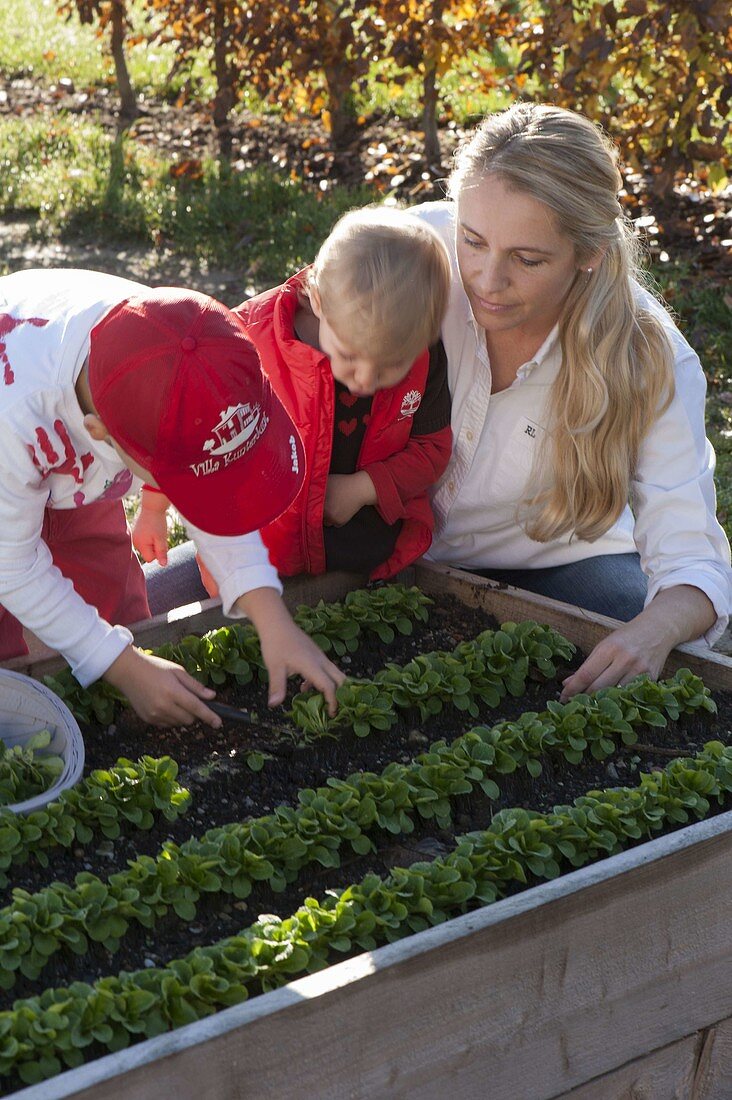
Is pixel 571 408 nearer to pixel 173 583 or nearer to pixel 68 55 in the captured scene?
pixel 173 583

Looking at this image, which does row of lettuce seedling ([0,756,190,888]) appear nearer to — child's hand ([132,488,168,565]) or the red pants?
the red pants

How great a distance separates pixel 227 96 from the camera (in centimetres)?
760

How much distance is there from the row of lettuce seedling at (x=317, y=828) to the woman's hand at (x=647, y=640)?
0.08 meters

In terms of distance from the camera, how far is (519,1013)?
5.83 feet

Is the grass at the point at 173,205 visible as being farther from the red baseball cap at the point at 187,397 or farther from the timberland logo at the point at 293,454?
the red baseball cap at the point at 187,397

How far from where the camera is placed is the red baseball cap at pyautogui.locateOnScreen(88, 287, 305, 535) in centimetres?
189

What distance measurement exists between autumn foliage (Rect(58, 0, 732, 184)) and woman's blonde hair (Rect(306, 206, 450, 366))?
3625 mm

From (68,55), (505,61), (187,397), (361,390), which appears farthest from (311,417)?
(68,55)

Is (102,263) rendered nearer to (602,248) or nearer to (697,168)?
(697,168)

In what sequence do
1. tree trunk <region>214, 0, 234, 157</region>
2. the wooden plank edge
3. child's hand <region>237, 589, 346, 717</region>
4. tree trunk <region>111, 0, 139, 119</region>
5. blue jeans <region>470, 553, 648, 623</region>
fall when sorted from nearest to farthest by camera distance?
the wooden plank edge → child's hand <region>237, 589, 346, 717</region> → blue jeans <region>470, 553, 648, 623</region> → tree trunk <region>214, 0, 234, 157</region> → tree trunk <region>111, 0, 139, 119</region>

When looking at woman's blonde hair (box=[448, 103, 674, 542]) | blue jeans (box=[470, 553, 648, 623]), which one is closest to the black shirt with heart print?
woman's blonde hair (box=[448, 103, 674, 542])

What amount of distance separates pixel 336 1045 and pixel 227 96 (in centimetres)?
698

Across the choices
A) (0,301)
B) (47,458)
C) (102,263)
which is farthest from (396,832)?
(102,263)

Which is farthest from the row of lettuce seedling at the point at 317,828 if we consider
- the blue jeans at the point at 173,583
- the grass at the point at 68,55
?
the grass at the point at 68,55
